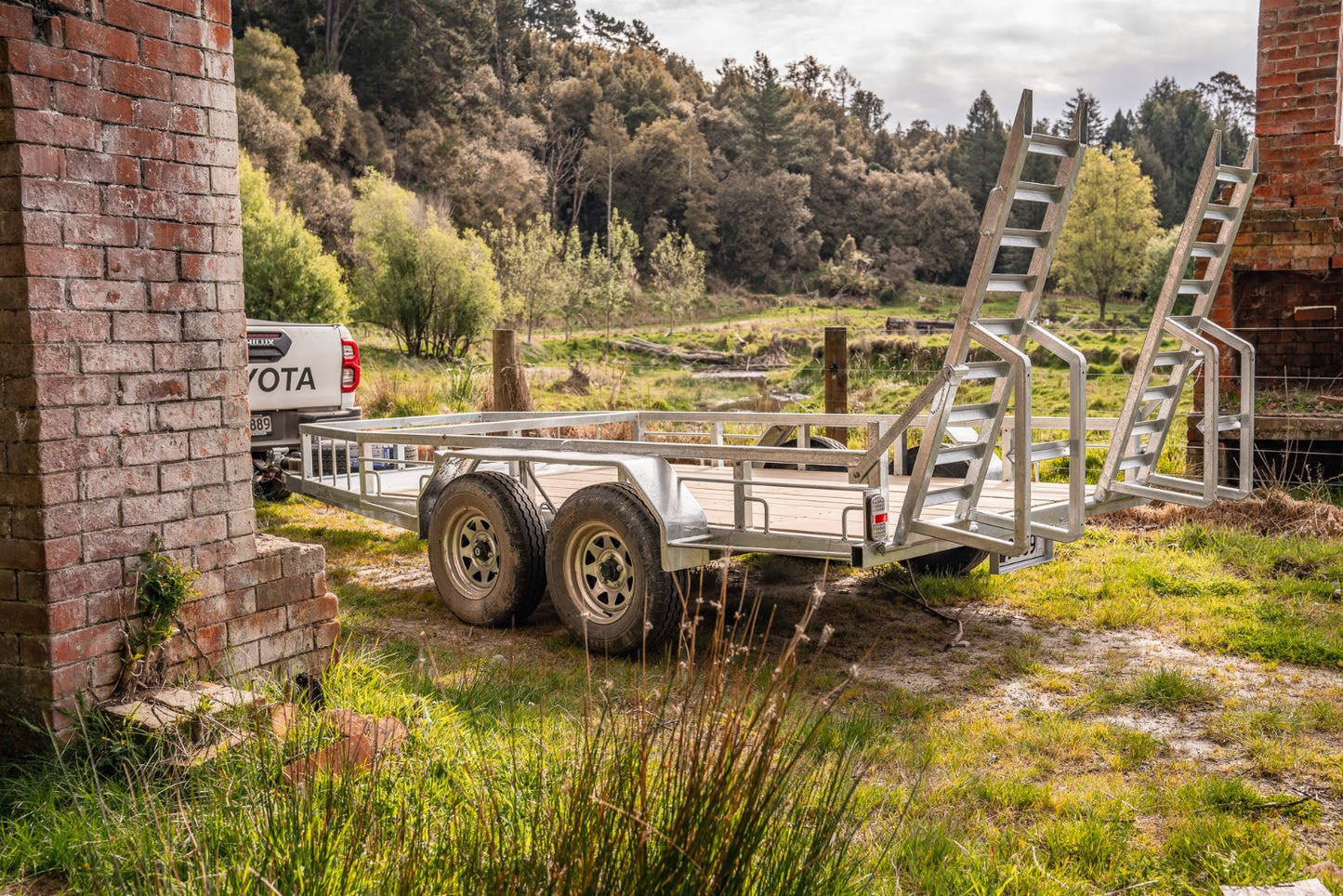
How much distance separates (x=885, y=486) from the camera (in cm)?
525

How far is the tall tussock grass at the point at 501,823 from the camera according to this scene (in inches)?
86.7

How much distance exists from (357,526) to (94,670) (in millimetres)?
6115

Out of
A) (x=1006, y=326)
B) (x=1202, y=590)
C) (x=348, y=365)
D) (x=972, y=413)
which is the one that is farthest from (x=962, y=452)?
(x=348, y=365)

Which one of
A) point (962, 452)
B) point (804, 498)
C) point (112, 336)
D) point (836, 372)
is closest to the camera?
point (112, 336)

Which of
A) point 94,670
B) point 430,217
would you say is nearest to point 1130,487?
point 94,670

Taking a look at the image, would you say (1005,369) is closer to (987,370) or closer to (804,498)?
(987,370)

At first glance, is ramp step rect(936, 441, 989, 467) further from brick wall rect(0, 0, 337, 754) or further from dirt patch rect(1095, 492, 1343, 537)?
dirt patch rect(1095, 492, 1343, 537)

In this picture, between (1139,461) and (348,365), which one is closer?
(1139,461)

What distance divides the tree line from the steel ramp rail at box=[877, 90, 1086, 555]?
25.3 metres

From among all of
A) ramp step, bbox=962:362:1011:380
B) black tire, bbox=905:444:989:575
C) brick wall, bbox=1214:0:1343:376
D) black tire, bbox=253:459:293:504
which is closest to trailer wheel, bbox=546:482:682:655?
ramp step, bbox=962:362:1011:380

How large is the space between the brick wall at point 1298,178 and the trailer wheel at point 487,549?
7036 mm

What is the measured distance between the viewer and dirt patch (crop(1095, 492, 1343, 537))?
7668 mm

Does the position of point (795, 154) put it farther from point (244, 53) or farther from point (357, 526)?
point (357, 526)

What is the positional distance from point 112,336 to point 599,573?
2.70 m
